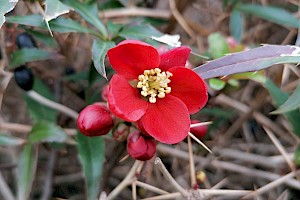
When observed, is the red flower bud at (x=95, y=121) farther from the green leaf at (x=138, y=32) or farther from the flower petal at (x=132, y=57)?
the green leaf at (x=138, y=32)

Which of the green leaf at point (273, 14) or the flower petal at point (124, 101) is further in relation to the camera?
the green leaf at point (273, 14)

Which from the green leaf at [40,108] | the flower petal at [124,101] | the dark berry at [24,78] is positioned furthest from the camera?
the green leaf at [40,108]

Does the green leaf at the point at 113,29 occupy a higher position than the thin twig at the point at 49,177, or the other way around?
the green leaf at the point at 113,29

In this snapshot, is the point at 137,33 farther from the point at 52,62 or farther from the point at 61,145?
the point at 52,62

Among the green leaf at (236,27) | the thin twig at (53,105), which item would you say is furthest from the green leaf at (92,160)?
the green leaf at (236,27)


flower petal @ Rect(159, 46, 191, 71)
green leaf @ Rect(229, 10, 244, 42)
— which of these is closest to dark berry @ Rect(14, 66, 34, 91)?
flower petal @ Rect(159, 46, 191, 71)

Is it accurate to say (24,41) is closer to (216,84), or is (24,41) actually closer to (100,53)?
(100,53)

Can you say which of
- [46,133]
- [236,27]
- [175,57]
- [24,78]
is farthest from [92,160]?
[236,27]
